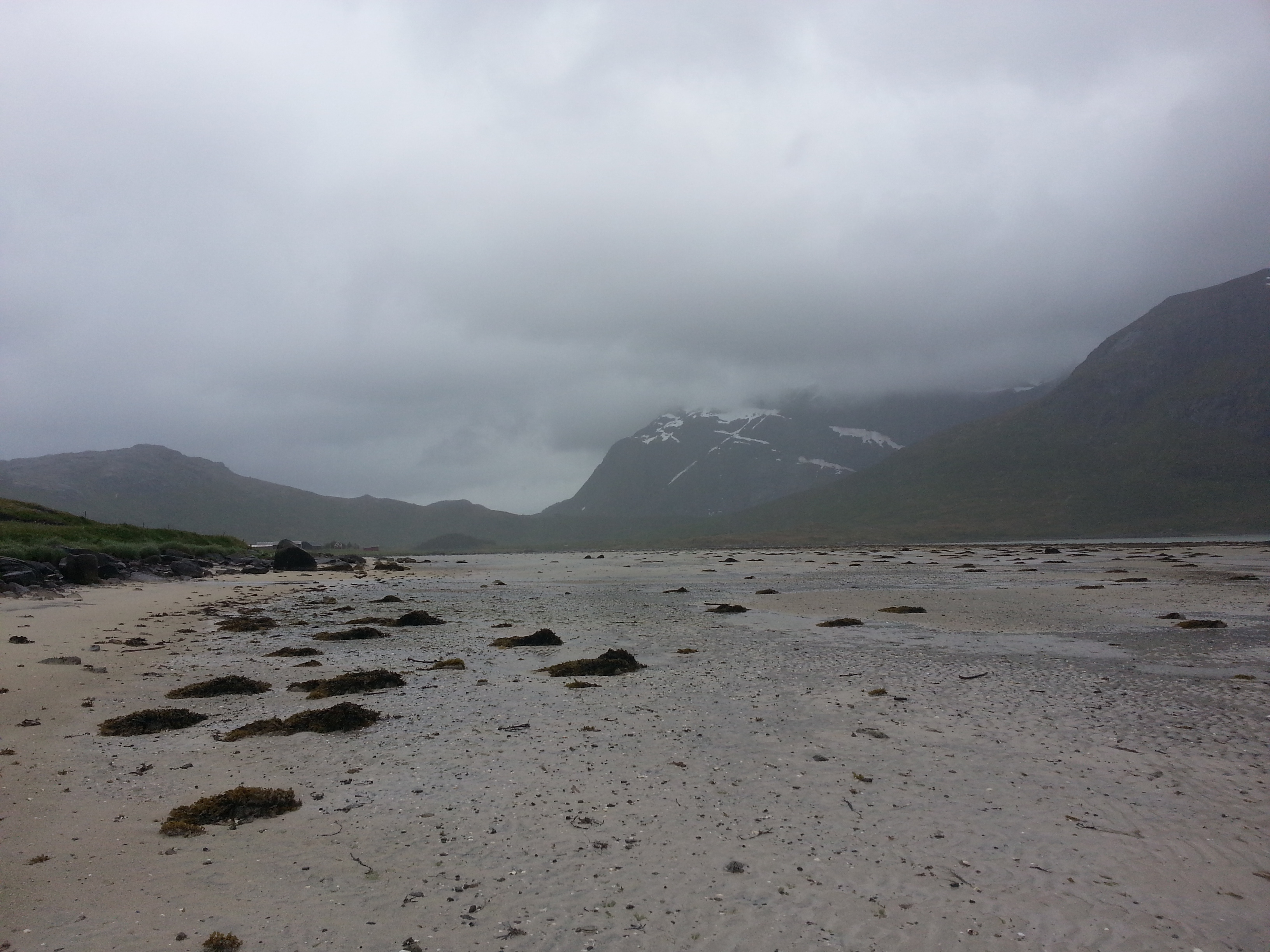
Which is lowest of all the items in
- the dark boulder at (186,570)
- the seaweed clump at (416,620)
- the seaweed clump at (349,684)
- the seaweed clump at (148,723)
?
the seaweed clump at (416,620)

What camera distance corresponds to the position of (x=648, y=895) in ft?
21.3

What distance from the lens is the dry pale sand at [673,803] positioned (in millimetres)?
6012

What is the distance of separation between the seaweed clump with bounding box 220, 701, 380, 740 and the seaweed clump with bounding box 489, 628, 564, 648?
8.70 metres

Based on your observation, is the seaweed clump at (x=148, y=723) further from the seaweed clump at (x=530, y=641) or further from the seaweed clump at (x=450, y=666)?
the seaweed clump at (x=530, y=641)

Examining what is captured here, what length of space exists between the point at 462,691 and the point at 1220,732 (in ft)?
47.1

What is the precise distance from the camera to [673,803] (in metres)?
8.62

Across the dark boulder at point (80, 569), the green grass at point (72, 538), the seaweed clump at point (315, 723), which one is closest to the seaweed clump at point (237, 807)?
the seaweed clump at point (315, 723)

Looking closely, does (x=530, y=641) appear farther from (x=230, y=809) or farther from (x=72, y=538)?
(x=72, y=538)

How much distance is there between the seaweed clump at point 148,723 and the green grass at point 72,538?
109ft

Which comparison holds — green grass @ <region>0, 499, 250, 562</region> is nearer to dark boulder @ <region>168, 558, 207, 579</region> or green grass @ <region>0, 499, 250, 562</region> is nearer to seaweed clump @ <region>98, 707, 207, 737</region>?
dark boulder @ <region>168, 558, 207, 579</region>

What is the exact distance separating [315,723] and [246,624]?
51.5 ft

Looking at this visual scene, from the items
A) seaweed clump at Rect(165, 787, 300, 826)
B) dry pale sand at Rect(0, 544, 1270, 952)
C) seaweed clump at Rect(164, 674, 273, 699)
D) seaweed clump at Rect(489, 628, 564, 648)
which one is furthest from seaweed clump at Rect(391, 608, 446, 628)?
seaweed clump at Rect(165, 787, 300, 826)

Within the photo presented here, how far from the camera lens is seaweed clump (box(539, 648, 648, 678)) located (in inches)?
645

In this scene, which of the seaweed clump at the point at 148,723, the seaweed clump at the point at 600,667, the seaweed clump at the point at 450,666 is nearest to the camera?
the seaweed clump at the point at 148,723
